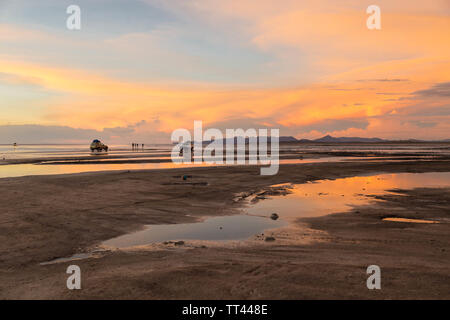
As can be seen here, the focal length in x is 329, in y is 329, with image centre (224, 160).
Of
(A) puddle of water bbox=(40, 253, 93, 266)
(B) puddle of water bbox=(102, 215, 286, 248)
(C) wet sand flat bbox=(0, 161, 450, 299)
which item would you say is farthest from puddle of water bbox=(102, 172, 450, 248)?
(A) puddle of water bbox=(40, 253, 93, 266)

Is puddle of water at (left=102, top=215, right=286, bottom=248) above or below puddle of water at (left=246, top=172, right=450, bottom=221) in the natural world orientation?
below

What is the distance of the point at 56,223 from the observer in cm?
1163

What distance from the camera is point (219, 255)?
8.22 metres

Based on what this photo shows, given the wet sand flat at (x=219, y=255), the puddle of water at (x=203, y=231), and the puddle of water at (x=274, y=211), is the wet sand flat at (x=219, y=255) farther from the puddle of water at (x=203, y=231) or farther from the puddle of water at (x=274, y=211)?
the puddle of water at (x=274, y=211)

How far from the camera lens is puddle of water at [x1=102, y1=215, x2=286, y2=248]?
32.8 feet

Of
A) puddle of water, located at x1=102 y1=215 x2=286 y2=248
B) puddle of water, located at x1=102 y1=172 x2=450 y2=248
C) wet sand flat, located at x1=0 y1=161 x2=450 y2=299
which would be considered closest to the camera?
wet sand flat, located at x1=0 y1=161 x2=450 y2=299

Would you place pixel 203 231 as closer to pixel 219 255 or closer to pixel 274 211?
pixel 219 255

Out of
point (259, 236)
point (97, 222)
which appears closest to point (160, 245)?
point (259, 236)

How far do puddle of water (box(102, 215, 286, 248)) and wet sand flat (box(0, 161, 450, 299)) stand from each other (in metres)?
0.62

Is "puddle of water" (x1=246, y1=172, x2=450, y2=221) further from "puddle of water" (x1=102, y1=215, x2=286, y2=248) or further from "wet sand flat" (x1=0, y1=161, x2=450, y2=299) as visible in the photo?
"puddle of water" (x1=102, y1=215, x2=286, y2=248)

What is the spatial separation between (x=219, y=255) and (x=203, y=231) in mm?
2849

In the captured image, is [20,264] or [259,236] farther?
[259,236]

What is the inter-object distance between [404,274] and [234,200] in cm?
1079
